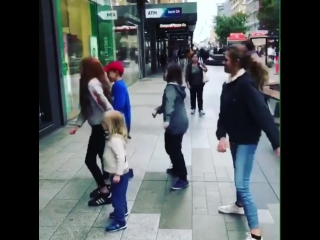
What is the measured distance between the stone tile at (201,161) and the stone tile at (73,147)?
2087 mm

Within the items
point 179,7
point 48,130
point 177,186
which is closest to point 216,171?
point 177,186

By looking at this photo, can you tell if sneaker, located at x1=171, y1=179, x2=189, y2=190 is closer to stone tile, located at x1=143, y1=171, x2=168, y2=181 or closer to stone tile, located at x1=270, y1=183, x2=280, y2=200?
stone tile, located at x1=143, y1=171, x2=168, y2=181

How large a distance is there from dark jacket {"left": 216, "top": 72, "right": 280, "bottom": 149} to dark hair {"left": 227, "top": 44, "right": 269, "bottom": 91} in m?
0.08

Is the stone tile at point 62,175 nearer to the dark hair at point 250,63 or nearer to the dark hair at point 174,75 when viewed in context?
the dark hair at point 174,75

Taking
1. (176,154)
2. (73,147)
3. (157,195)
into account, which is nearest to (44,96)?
(73,147)

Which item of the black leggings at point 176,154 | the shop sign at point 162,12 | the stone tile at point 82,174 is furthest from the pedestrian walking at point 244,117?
the shop sign at point 162,12

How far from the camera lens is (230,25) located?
202 inches

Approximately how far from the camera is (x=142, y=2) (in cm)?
1888

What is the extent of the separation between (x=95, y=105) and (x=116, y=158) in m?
0.99

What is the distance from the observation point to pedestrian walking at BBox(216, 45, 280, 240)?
3127 mm

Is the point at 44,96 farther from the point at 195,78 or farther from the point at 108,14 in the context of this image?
the point at 108,14

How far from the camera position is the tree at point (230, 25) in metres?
4.28

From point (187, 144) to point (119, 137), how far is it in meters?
Result: 3.37
